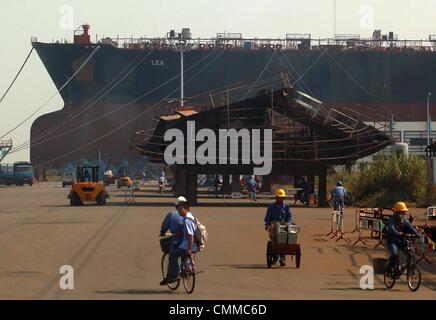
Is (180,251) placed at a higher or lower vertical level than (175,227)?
lower

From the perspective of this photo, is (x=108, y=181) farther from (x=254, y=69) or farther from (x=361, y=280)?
(x=361, y=280)

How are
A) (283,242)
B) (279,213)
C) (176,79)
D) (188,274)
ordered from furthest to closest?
1. (176,79)
2. (279,213)
3. (283,242)
4. (188,274)

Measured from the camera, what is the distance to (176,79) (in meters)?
122

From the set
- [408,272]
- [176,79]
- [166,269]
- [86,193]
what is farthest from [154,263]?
[176,79]

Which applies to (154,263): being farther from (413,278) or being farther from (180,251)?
(413,278)

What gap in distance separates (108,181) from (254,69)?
2702 centimetres

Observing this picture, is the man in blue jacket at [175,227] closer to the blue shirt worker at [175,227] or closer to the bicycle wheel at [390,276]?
the blue shirt worker at [175,227]

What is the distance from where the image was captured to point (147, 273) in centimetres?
1764

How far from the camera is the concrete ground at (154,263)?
592 inches

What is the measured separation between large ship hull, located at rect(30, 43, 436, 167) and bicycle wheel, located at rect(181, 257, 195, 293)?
102 meters

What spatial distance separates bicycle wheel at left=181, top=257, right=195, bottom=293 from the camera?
14.9 m

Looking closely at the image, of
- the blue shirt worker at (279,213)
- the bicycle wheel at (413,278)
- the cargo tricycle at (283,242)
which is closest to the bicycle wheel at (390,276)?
the bicycle wheel at (413,278)

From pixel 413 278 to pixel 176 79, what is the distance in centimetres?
10700

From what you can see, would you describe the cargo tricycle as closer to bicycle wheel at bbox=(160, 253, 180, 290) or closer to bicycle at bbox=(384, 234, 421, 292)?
bicycle at bbox=(384, 234, 421, 292)
